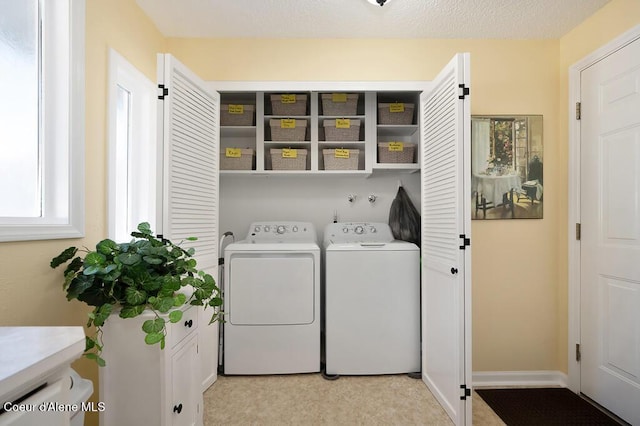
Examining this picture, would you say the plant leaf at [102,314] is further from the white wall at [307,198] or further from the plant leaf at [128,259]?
the white wall at [307,198]

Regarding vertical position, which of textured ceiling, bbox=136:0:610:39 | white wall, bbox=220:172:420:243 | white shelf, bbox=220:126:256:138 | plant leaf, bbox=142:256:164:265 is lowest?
plant leaf, bbox=142:256:164:265

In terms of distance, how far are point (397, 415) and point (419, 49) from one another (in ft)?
8.21

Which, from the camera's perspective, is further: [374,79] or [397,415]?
[374,79]

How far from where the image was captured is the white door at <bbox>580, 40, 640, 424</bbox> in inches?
75.0

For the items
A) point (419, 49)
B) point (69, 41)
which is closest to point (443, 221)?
point (419, 49)

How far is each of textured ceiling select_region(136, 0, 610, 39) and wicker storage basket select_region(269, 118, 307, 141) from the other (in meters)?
0.63

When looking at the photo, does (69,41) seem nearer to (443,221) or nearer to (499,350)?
(443,221)

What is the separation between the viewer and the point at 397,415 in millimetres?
2045

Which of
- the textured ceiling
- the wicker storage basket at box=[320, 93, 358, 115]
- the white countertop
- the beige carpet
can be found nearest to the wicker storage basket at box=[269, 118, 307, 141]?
the wicker storage basket at box=[320, 93, 358, 115]

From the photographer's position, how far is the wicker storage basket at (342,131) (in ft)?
9.04

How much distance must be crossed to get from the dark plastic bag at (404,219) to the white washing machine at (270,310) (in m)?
0.81

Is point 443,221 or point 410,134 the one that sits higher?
point 410,134

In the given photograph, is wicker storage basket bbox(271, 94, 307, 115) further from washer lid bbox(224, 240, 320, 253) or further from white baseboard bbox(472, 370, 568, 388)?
white baseboard bbox(472, 370, 568, 388)

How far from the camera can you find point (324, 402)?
85.7 inches
